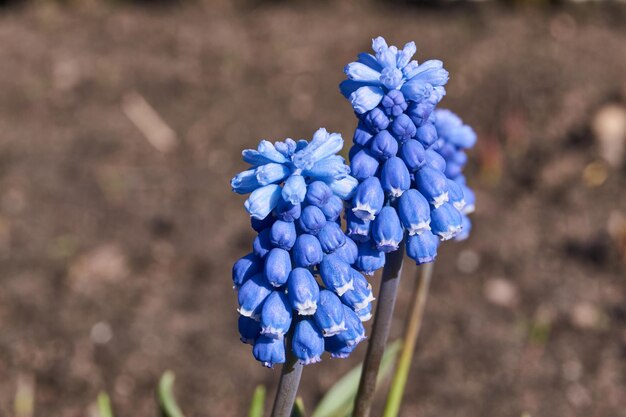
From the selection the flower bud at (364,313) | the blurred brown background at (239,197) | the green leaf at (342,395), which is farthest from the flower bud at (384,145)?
the blurred brown background at (239,197)

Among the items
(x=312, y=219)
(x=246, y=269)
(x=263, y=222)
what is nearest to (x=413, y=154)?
(x=312, y=219)

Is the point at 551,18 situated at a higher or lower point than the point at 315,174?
higher

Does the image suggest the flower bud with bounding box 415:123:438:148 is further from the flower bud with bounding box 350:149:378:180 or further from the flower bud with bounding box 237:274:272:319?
the flower bud with bounding box 237:274:272:319

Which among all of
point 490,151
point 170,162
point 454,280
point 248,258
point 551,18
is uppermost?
point 551,18

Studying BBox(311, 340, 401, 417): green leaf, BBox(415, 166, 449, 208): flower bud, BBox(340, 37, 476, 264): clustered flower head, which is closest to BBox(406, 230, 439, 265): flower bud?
BBox(340, 37, 476, 264): clustered flower head

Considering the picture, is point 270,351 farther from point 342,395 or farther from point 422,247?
point 342,395

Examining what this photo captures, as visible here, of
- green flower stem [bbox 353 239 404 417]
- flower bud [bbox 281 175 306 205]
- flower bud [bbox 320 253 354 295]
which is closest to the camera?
flower bud [bbox 281 175 306 205]

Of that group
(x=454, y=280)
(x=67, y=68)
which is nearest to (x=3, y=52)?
(x=67, y=68)

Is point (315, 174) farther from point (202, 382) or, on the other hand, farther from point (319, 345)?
point (202, 382)
